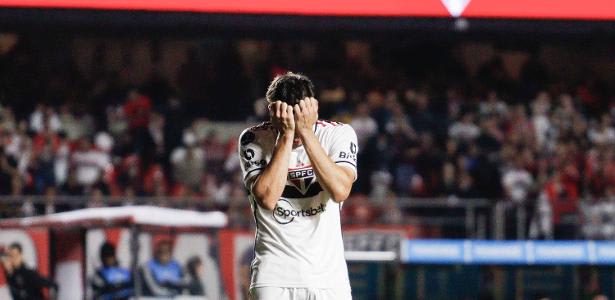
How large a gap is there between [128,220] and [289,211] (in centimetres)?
794

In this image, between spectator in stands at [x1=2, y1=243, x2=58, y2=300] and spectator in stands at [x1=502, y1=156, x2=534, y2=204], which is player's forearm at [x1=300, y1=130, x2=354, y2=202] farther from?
spectator in stands at [x1=502, y1=156, x2=534, y2=204]

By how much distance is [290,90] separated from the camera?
444 cm

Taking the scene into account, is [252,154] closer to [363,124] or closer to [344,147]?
[344,147]

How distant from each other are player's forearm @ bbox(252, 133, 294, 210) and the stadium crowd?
987cm

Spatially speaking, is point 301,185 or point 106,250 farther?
point 106,250

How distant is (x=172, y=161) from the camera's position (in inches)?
679

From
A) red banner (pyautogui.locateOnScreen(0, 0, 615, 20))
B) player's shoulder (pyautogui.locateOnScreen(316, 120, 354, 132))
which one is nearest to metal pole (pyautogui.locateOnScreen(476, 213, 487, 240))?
red banner (pyautogui.locateOnScreen(0, 0, 615, 20))

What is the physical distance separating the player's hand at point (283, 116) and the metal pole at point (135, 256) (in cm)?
788

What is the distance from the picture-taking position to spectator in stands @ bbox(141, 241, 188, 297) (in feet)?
40.1

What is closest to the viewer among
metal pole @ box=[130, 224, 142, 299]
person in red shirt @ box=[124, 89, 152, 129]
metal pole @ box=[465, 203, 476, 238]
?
metal pole @ box=[130, 224, 142, 299]

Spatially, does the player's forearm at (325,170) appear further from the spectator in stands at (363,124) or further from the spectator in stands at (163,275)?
the spectator in stands at (363,124)

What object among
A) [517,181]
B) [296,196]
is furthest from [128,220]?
[296,196]

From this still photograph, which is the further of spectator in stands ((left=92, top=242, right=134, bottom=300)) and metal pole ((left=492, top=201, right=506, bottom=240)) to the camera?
metal pole ((left=492, top=201, right=506, bottom=240))

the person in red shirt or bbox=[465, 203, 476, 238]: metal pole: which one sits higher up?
the person in red shirt
